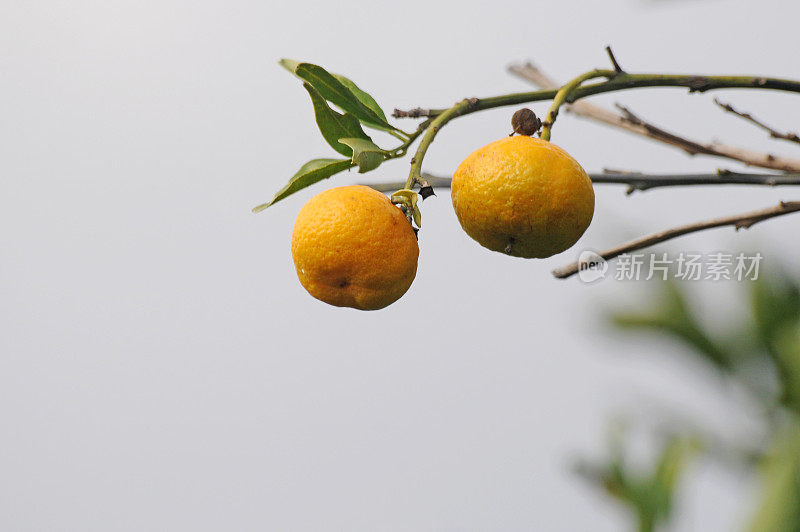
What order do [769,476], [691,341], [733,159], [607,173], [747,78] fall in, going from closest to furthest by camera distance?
[769,476]
[747,78]
[607,173]
[733,159]
[691,341]

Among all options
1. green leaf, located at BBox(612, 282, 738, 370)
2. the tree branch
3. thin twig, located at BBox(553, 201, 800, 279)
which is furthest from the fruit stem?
green leaf, located at BBox(612, 282, 738, 370)

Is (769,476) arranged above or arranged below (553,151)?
below

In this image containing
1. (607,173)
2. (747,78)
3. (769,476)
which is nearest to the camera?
(769,476)

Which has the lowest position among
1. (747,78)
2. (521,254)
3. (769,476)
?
(769,476)

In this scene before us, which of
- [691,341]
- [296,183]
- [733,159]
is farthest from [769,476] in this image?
[691,341]

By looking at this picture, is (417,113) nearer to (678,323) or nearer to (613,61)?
(613,61)

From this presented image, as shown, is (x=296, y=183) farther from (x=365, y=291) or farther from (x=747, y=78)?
(x=747, y=78)
